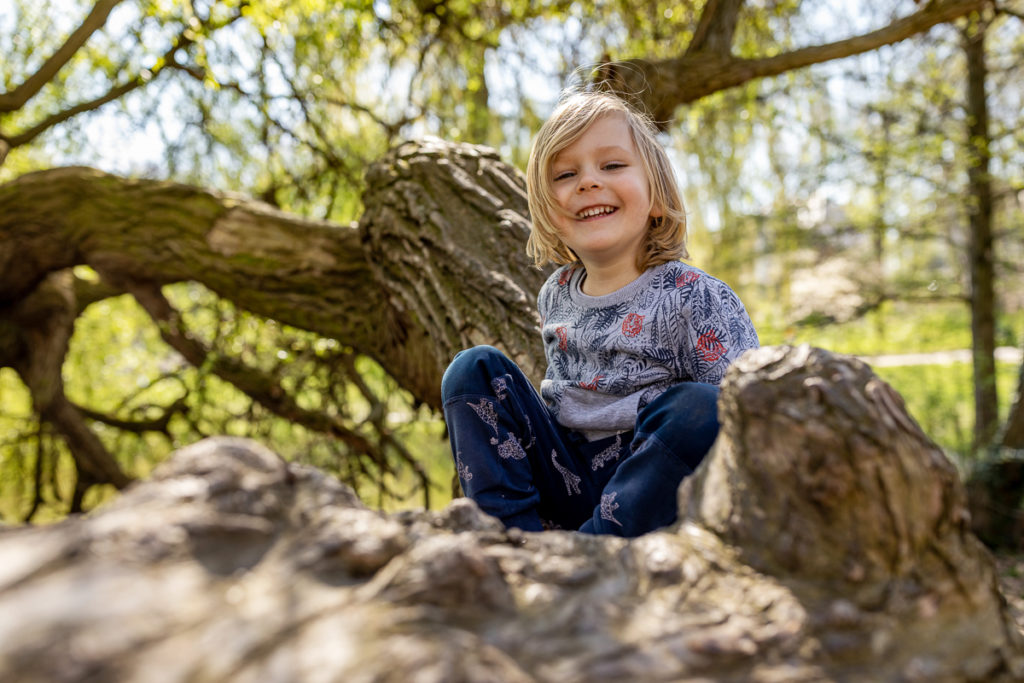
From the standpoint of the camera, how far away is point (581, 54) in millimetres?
4949

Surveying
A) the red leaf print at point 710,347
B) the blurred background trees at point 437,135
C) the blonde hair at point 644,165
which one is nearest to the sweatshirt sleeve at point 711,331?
the red leaf print at point 710,347

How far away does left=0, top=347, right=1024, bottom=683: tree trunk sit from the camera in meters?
0.75

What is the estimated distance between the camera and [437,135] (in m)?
5.04

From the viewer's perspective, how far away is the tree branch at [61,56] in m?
3.33

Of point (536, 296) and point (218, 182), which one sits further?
point (218, 182)

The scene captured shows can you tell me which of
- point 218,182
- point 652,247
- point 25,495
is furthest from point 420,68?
point 25,495

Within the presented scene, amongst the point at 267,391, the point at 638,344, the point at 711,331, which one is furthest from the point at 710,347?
the point at 267,391

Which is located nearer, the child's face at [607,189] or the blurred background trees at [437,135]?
A: the child's face at [607,189]

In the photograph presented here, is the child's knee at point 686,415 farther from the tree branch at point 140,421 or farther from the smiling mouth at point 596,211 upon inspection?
the tree branch at point 140,421

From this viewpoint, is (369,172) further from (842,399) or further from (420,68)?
(842,399)

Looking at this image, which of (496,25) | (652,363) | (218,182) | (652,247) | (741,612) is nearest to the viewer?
(741,612)

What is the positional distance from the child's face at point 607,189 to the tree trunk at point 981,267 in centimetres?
452

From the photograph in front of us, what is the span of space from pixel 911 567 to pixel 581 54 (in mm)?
4493

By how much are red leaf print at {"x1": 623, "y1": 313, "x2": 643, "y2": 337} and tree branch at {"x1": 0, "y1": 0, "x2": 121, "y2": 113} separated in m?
2.73
